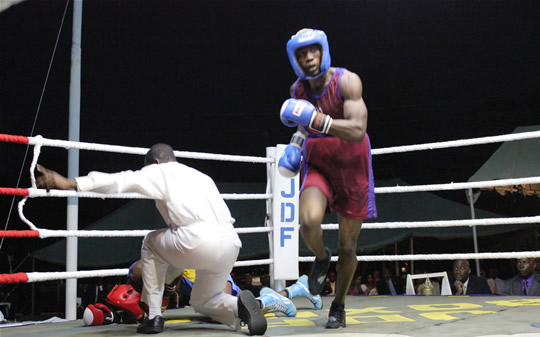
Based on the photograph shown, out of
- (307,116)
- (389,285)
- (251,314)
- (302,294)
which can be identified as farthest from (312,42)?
(389,285)

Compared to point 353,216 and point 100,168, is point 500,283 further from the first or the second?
point 100,168

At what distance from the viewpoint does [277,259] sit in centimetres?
369

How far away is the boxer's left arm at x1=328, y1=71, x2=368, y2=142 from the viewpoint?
7.64ft

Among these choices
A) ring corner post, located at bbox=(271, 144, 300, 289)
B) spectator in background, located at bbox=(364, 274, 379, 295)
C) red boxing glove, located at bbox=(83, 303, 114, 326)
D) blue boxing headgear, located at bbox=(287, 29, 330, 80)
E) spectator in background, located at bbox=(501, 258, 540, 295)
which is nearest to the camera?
blue boxing headgear, located at bbox=(287, 29, 330, 80)

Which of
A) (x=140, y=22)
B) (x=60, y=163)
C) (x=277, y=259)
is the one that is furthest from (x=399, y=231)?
(x=60, y=163)

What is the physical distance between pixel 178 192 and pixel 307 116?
60cm

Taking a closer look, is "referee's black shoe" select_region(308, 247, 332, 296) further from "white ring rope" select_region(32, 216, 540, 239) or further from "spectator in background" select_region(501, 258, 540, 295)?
"spectator in background" select_region(501, 258, 540, 295)

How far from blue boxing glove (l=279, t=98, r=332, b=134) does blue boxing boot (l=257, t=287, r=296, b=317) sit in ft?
3.05

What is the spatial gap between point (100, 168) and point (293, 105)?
500 inches

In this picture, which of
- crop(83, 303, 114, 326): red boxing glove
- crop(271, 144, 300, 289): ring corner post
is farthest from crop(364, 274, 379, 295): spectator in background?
crop(83, 303, 114, 326): red boxing glove

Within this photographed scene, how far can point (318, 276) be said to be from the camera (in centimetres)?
254

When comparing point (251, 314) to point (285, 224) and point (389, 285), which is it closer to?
point (285, 224)

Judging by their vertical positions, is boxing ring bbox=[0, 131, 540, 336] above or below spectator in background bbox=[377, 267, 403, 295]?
above

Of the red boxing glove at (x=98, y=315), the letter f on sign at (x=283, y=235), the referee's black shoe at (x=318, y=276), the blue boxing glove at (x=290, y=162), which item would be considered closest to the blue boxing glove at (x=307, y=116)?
the blue boxing glove at (x=290, y=162)
